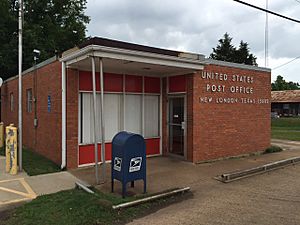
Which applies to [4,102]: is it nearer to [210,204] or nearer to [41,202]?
[41,202]

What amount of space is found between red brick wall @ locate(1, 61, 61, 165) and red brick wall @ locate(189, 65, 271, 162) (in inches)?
174

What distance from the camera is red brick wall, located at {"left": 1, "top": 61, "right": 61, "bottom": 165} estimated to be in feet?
29.7

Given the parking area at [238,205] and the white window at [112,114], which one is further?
the white window at [112,114]

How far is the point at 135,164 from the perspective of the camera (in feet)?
20.1

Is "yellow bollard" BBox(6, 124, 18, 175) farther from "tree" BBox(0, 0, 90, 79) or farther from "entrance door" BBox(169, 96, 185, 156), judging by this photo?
"tree" BBox(0, 0, 90, 79)

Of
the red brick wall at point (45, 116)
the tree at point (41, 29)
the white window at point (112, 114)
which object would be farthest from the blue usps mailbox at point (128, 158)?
the tree at point (41, 29)

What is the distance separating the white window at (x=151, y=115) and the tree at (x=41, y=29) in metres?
13.6

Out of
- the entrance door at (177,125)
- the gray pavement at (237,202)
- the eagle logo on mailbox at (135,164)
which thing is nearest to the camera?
the gray pavement at (237,202)

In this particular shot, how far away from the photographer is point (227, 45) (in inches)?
1702

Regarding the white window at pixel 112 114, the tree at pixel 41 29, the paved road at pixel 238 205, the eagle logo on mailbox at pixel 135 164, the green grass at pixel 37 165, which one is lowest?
the paved road at pixel 238 205

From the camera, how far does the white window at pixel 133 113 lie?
1020 centimetres

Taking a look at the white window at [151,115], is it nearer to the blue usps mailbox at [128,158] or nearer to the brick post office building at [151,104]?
the brick post office building at [151,104]

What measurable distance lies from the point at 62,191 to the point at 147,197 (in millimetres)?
2028

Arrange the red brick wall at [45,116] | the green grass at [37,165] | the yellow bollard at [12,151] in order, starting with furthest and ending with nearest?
1. the red brick wall at [45,116]
2. the green grass at [37,165]
3. the yellow bollard at [12,151]
